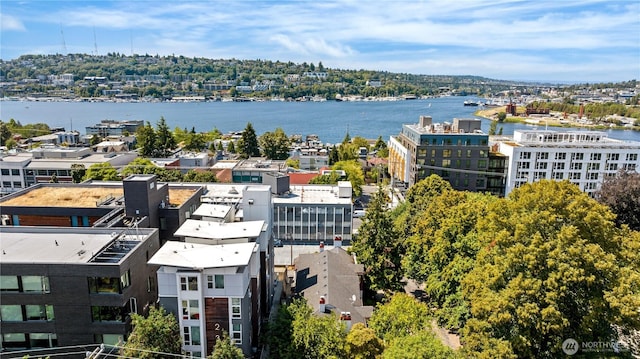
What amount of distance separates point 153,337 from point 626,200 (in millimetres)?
36147

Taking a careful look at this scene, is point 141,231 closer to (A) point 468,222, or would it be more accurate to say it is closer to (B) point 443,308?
(B) point 443,308

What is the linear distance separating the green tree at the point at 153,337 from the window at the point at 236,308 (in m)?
2.46

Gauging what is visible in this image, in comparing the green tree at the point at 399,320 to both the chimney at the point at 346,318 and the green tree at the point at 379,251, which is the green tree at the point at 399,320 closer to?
the chimney at the point at 346,318

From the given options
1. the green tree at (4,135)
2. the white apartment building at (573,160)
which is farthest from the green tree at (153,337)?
the green tree at (4,135)

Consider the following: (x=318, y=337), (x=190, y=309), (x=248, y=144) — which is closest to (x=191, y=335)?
(x=190, y=309)

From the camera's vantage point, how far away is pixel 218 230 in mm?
21766

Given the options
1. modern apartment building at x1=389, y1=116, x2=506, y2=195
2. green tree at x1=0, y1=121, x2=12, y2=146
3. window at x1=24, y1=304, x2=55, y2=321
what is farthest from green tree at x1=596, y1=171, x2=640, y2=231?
green tree at x1=0, y1=121, x2=12, y2=146

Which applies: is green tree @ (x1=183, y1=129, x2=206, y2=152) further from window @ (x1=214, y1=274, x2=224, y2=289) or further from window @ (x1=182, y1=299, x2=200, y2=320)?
window @ (x1=214, y1=274, x2=224, y2=289)

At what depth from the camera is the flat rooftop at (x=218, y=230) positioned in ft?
68.4

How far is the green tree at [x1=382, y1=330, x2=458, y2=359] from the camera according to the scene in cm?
1589

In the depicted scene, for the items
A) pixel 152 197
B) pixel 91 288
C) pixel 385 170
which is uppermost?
pixel 152 197

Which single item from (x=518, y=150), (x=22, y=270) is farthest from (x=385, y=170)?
(x=22, y=270)

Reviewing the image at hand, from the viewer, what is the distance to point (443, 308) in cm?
2500

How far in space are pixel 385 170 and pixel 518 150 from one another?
25209mm
